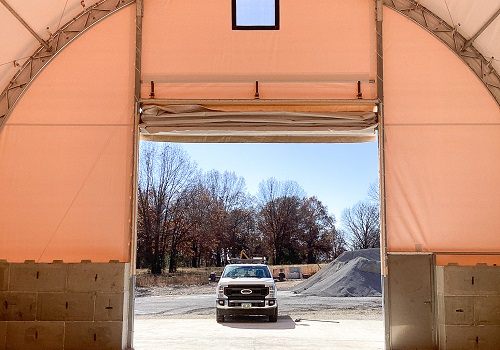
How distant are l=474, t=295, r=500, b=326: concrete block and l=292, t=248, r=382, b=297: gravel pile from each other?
57.7 ft

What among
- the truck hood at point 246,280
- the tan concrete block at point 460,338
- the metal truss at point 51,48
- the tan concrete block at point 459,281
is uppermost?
the metal truss at point 51,48

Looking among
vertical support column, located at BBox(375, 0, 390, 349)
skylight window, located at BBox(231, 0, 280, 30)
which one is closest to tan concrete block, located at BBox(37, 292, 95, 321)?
vertical support column, located at BBox(375, 0, 390, 349)

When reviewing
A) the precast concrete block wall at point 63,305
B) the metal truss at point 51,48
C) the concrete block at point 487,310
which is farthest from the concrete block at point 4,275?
the concrete block at point 487,310

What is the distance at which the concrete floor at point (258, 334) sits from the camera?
972 centimetres

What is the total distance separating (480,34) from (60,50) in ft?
23.4

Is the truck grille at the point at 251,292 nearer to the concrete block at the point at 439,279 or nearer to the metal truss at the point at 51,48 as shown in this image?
the concrete block at the point at 439,279

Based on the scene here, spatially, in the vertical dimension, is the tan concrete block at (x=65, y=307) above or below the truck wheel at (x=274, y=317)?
above

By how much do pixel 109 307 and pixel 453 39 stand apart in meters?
7.35

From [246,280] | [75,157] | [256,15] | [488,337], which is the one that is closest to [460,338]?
[488,337]

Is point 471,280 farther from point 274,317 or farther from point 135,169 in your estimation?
point 274,317

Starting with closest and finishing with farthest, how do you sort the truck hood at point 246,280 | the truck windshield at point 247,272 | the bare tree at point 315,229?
the truck hood at point 246,280 < the truck windshield at point 247,272 < the bare tree at point 315,229

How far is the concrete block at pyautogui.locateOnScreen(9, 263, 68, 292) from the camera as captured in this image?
891cm

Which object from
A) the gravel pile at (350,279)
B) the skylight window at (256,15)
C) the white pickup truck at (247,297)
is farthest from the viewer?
the gravel pile at (350,279)

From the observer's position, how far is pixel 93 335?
8.80 m
